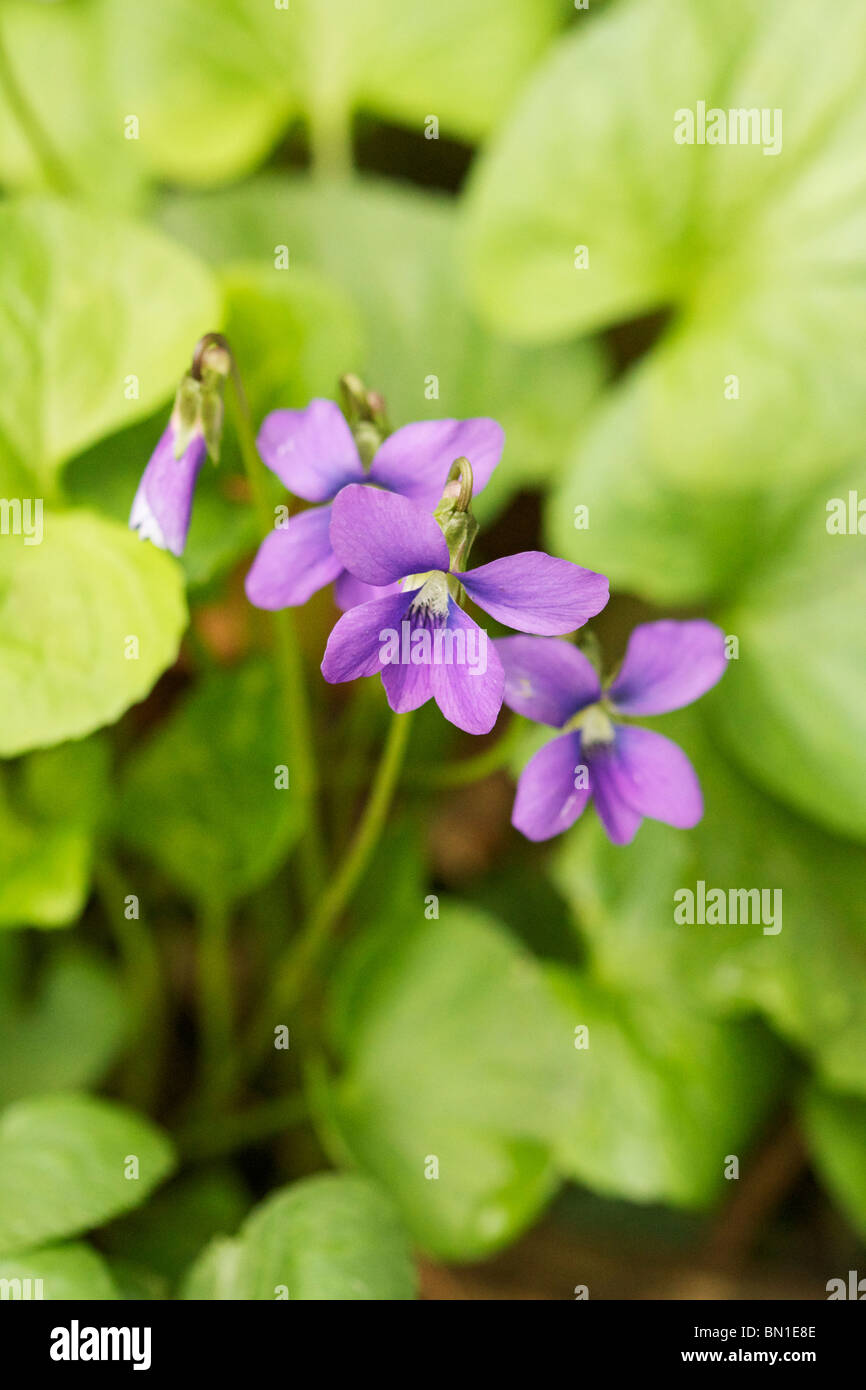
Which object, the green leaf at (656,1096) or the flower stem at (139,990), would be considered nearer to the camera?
the green leaf at (656,1096)

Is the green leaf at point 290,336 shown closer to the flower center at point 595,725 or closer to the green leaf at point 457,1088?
the flower center at point 595,725

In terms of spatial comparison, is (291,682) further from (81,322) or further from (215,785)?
(81,322)

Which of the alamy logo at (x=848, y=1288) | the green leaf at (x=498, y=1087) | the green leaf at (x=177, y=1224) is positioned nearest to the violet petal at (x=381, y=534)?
the green leaf at (x=498, y=1087)

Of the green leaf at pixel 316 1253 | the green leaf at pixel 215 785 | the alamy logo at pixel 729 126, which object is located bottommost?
the green leaf at pixel 316 1253

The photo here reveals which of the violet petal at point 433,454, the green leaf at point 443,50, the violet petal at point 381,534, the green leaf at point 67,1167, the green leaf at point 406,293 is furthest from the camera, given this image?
the green leaf at point 443,50

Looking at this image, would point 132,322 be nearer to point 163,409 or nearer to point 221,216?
point 163,409

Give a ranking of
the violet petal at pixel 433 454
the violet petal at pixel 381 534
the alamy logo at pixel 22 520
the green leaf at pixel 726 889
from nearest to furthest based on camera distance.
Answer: the violet petal at pixel 381 534 → the violet petal at pixel 433 454 → the alamy logo at pixel 22 520 → the green leaf at pixel 726 889
